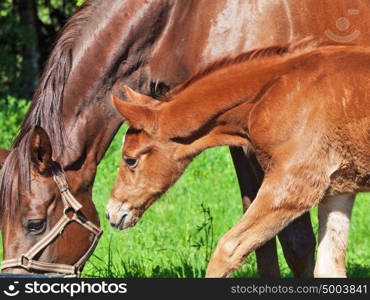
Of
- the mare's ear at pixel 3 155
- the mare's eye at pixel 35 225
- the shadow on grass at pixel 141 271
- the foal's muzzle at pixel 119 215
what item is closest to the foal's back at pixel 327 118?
the foal's muzzle at pixel 119 215

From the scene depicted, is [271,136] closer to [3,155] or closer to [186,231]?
[3,155]

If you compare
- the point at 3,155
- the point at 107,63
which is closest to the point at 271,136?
the point at 107,63

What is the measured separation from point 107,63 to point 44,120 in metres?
0.51

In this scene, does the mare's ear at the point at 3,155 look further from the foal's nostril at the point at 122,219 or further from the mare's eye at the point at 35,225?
the foal's nostril at the point at 122,219

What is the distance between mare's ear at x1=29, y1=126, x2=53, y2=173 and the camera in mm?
4988

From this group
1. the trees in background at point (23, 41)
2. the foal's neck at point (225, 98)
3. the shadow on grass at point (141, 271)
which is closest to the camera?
the foal's neck at point (225, 98)

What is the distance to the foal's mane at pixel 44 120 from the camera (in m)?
5.11

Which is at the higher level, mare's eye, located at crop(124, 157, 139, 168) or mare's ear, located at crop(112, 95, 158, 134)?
mare's ear, located at crop(112, 95, 158, 134)

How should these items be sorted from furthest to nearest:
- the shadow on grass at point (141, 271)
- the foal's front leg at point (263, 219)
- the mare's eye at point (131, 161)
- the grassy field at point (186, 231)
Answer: the grassy field at point (186, 231) < the shadow on grass at point (141, 271) < the mare's eye at point (131, 161) < the foal's front leg at point (263, 219)

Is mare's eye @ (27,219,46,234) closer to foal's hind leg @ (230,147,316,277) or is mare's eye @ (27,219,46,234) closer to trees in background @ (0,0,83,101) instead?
foal's hind leg @ (230,147,316,277)

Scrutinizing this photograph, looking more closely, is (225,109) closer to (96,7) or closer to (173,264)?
(96,7)

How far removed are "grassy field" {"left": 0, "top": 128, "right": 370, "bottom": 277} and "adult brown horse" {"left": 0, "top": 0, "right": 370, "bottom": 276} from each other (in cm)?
62

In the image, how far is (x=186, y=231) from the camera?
755cm

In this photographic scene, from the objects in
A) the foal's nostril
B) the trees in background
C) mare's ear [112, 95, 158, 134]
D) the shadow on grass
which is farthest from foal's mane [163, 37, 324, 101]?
the trees in background
